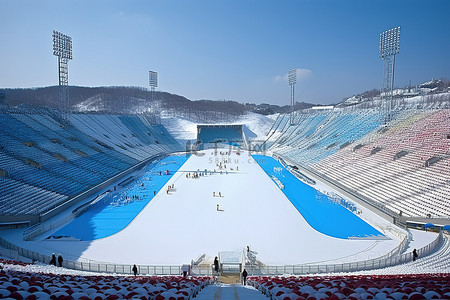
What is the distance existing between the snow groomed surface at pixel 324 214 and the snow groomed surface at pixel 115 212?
11438 mm

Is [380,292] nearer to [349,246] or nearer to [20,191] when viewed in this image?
[349,246]

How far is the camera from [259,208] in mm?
21125

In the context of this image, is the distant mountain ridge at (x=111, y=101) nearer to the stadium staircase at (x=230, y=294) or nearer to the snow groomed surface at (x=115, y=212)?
the snow groomed surface at (x=115, y=212)

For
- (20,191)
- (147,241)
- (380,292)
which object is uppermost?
(380,292)

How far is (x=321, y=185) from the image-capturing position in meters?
28.3

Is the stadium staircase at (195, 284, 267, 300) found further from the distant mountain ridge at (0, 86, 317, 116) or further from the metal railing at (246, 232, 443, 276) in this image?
the distant mountain ridge at (0, 86, 317, 116)

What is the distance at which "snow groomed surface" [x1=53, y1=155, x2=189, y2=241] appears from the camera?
55.2 ft

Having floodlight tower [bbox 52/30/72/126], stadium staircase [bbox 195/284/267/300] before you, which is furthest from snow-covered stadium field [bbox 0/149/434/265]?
floodlight tower [bbox 52/30/72/126]

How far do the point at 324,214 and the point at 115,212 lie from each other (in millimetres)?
14100

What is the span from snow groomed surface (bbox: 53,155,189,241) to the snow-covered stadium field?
27.0 inches

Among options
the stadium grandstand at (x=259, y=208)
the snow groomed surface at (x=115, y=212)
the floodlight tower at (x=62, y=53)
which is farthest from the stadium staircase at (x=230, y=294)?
the floodlight tower at (x=62, y=53)

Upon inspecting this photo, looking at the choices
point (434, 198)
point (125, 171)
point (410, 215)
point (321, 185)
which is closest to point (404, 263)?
point (410, 215)

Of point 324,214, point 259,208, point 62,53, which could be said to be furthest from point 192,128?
point 324,214

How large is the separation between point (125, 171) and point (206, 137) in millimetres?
Answer: 36661
